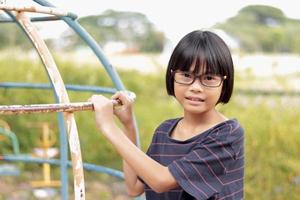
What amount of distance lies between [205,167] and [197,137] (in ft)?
0.26

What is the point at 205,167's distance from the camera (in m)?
1.53

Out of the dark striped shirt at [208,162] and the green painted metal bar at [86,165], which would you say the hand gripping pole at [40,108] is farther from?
the green painted metal bar at [86,165]

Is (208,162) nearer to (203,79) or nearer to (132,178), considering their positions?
(203,79)

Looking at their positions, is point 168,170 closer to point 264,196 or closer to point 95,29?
point 264,196

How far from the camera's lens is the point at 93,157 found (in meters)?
4.70

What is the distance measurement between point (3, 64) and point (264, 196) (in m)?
2.58

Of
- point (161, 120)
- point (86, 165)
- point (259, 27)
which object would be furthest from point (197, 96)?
point (259, 27)

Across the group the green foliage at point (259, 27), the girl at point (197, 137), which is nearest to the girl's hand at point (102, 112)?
the girl at point (197, 137)

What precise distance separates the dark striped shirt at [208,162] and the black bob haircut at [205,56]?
101 mm

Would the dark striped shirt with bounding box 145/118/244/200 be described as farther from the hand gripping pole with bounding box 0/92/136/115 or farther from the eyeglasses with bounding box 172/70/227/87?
the hand gripping pole with bounding box 0/92/136/115

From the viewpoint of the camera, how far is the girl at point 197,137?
4.83 feet

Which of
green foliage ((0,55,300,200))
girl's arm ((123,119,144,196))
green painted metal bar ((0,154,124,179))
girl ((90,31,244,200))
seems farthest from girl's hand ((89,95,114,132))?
green foliage ((0,55,300,200))

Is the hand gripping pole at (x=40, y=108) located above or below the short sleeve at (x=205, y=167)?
above

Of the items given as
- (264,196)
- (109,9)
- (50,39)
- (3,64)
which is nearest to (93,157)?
(3,64)
